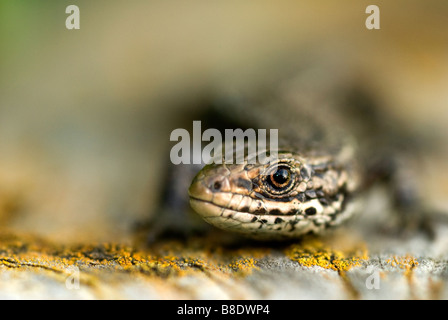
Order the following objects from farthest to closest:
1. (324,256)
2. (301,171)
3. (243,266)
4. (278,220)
Result: 1. (301,171)
2. (278,220)
3. (324,256)
4. (243,266)

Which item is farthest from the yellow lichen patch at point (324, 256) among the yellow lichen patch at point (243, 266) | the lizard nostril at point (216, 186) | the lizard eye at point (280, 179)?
the lizard nostril at point (216, 186)

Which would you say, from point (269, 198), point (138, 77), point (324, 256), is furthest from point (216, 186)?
point (138, 77)

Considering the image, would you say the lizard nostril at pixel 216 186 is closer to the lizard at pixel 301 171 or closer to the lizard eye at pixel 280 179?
the lizard at pixel 301 171

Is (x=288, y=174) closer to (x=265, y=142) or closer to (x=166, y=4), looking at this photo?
(x=265, y=142)

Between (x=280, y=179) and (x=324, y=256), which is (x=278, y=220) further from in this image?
(x=324, y=256)

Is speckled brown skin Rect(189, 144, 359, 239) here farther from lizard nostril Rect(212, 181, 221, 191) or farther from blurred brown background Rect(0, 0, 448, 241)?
blurred brown background Rect(0, 0, 448, 241)
